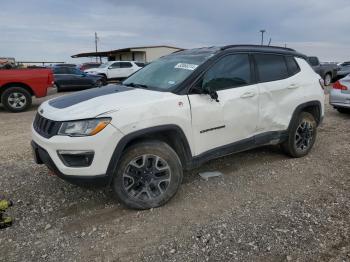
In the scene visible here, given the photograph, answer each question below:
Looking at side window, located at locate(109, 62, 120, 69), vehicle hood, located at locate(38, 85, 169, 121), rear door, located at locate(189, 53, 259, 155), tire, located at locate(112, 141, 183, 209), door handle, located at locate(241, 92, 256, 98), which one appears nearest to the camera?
vehicle hood, located at locate(38, 85, 169, 121)

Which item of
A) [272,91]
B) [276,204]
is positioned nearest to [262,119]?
[272,91]

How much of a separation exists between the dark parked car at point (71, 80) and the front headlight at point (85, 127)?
43.6ft

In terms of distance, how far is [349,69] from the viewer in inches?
795

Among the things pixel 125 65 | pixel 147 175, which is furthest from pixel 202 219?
pixel 125 65

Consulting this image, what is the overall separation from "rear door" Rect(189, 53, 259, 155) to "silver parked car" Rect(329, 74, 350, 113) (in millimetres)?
5344

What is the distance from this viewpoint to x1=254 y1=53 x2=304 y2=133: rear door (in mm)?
4418

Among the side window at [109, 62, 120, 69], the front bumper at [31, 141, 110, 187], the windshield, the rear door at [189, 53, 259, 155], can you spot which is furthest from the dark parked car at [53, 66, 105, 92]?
the front bumper at [31, 141, 110, 187]

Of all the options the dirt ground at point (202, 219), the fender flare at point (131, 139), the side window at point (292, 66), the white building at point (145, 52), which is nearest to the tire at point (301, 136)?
the dirt ground at point (202, 219)

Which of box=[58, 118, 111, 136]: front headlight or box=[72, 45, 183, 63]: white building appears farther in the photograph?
box=[72, 45, 183, 63]: white building

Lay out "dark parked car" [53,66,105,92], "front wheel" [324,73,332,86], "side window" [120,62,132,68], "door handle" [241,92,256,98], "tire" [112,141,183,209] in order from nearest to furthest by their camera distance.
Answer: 1. "tire" [112,141,183,209]
2. "door handle" [241,92,256,98]
3. "dark parked car" [53,66,105,92]
4. "front wheel" [324,73,332,86]
5. "side window" [120,62,132,68]

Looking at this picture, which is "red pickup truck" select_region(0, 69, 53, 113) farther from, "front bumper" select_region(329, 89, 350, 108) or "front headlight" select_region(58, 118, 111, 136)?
A: "front bumper" select_region(329, 89, 350, 108)

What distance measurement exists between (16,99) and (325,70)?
15808mm

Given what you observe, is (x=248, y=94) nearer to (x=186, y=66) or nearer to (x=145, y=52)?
(x=186, y=66)

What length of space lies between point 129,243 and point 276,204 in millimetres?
1679
